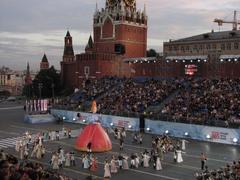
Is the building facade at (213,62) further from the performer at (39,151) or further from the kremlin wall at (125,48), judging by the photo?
the performer at (39,151)

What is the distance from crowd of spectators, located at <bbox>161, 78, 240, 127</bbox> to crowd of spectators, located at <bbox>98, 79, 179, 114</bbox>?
2697 millimetres

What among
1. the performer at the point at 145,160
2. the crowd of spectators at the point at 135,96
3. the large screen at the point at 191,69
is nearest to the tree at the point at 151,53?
the large screen at the point at 191,69

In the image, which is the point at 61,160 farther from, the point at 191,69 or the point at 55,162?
the point at 191,69

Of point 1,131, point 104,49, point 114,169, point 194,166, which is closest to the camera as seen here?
point 114,169

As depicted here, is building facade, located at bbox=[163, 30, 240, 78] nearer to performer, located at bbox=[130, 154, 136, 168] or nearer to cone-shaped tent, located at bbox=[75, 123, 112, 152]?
cone-shaped tent, located at bbox=[75, 123, 112, 152]

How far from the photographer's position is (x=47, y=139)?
42969mm

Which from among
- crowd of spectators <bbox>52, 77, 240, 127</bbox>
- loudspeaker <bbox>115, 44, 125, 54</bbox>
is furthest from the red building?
crowd of spectators <bbox>52, 77, 240, 127</bbox>

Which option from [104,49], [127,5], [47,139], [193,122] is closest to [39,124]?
[47,139]

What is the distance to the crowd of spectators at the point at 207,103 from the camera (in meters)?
45.0

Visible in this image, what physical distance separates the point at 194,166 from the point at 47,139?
16.6 meters

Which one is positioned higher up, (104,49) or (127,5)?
(127,5)

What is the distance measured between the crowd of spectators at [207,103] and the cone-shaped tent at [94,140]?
11.9 m

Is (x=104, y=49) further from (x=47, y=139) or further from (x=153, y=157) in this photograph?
(x=153, y=157)

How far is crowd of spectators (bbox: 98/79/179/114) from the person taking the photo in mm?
54531
